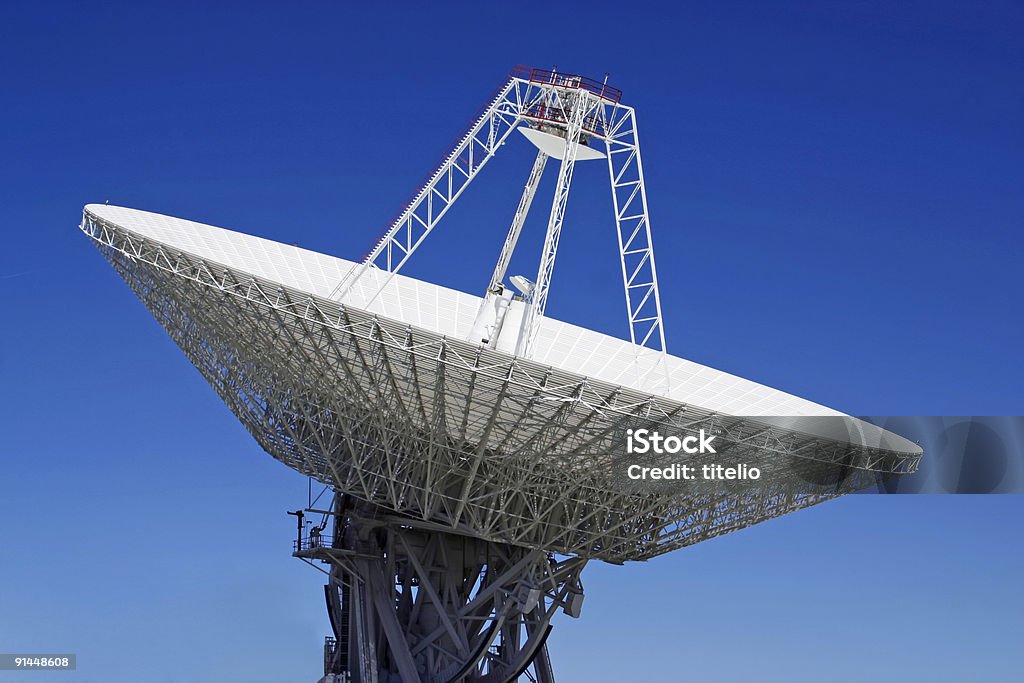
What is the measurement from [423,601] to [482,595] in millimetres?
2344

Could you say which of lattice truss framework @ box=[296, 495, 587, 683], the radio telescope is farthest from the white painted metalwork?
lattice truss framework @ box=[296, 495, 587, 683]

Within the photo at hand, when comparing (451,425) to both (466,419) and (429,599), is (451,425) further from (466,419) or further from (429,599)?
(429,599)

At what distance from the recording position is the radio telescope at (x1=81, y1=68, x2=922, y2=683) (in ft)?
95.6

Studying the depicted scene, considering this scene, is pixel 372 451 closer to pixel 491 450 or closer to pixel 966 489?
pixel 491 450

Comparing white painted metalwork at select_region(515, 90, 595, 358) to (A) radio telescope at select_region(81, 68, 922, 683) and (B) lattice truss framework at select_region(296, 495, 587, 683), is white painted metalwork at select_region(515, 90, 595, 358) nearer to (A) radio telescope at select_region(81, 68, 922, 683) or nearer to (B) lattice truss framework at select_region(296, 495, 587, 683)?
(A) radio telescope at select_region(81, 68, 922, 683)

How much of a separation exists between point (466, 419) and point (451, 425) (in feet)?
5.04

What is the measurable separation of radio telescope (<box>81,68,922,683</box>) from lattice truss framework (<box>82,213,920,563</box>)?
68 millimetres

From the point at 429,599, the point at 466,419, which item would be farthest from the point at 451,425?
the point at 429,599

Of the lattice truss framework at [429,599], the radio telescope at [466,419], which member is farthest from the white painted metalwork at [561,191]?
the lattice truss framework at [429,599]

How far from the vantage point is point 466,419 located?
31641 millimetres

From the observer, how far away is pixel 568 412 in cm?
2975

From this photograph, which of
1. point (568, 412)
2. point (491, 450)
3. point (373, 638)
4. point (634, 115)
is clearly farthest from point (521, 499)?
point (634, 115)

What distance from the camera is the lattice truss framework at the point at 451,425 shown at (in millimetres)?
28766

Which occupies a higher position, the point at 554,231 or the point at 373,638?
the point at 554,231
